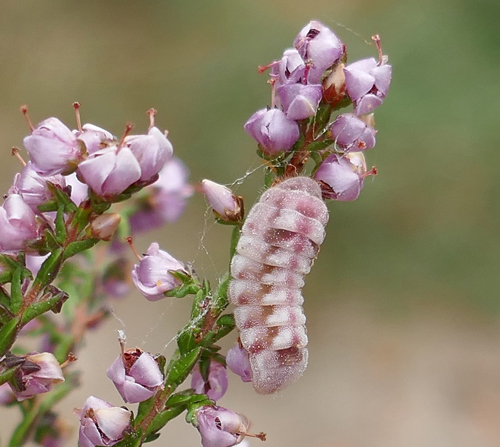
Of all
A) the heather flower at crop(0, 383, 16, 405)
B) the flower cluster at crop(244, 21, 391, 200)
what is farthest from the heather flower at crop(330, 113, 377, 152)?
the heather flower at crop(0, 383, 16, 405)

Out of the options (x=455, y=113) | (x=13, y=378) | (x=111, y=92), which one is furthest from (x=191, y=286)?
(x=111, y=92)

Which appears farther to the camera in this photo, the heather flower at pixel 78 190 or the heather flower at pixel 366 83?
the heather flower at pixel 78 190

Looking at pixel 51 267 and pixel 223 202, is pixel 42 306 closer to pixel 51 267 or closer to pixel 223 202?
pixel 51 267

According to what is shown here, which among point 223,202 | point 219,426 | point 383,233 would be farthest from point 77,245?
point 383,233

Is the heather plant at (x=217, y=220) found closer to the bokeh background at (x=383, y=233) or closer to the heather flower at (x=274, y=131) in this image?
the heather flower at (x=274, y=131)

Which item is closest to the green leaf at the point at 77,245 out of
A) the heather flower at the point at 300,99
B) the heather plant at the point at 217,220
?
the heather plant at the point at 217,220

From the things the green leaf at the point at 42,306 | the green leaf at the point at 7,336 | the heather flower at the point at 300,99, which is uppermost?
the heather flower at the point at 300,99

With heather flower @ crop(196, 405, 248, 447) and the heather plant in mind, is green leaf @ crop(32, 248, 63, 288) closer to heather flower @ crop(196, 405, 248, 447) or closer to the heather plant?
the heather plant

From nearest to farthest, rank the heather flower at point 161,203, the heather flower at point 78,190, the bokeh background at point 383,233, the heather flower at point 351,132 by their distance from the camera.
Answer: the heather flower at point 351,132, the heather flower at point 78,190, the heather flower at point 161,203, the bokeh background at point 383,233
